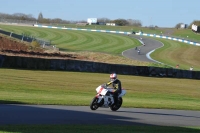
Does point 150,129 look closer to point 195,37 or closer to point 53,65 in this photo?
point 53,65

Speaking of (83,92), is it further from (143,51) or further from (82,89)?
(143,51)

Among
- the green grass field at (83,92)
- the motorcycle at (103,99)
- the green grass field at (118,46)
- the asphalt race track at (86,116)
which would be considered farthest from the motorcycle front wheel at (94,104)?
the green grass field at (118,46)

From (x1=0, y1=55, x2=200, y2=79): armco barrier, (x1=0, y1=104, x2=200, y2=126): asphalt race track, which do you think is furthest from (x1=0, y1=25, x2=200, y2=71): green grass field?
(x1=0, y1=104, x2=200, y2=126): asphalt race track

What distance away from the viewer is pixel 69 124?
16000 millimetres

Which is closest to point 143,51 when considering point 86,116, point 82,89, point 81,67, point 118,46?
point 118,46

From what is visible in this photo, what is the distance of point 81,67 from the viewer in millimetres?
41750

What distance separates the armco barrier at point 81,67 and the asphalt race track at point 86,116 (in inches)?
683

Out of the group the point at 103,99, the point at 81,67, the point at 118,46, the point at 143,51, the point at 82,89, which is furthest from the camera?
the point at 118,46

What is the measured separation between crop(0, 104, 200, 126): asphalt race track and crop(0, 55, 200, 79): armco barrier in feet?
56.9

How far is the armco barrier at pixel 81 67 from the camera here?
126 feet

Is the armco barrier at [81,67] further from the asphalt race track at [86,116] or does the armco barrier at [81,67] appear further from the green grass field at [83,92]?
the asphalt race track at [86,116]

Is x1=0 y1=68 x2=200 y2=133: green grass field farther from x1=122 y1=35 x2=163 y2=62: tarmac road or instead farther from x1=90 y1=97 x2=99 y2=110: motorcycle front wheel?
x1=122 y1=35 x2=163 y2=62: tarmac road

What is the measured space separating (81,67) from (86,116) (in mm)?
23362

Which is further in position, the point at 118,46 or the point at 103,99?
the point at 118,46
